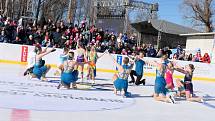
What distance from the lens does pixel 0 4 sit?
45844 mm

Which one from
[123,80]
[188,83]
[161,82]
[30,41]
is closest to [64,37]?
[30,41]

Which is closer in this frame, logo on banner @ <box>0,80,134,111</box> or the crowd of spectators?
logo on banner @ <box>0,80,134,111</box>

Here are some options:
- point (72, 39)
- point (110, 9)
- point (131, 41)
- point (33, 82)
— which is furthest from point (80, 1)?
point (33, 82)

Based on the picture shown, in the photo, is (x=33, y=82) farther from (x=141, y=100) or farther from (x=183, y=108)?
(x=183, y=108)

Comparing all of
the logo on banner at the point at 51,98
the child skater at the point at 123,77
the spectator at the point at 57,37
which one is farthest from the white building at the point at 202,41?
the logo on banner at the point at 51,98

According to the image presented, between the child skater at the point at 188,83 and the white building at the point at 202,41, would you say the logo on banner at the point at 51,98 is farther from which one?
the white building at the point at 202,41

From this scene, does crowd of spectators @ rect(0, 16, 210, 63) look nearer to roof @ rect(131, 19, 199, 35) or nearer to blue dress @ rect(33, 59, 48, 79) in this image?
blue dress @ rect(33, 59, 48, 79)

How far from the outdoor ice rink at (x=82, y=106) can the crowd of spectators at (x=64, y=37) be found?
7.84m

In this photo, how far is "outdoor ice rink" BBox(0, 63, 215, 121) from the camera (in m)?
8.88

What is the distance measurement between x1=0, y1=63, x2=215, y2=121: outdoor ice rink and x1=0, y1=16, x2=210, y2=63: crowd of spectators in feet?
25.7

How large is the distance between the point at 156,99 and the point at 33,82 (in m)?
4.02

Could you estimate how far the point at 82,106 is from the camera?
10383 mm

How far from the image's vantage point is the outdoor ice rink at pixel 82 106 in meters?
8.88

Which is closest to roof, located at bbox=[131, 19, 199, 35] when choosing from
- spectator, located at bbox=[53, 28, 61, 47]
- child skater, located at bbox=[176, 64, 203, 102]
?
spectator, located at bbox=[53, 28, 61, 47]
